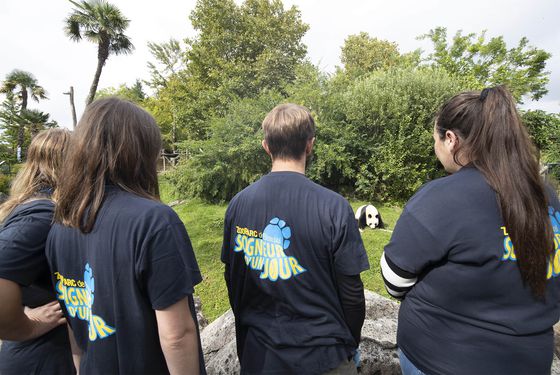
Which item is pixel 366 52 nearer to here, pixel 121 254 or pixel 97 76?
pixel 97 76

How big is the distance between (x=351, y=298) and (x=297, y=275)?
333mm

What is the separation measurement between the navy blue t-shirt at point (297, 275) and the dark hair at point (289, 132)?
145 millimetres

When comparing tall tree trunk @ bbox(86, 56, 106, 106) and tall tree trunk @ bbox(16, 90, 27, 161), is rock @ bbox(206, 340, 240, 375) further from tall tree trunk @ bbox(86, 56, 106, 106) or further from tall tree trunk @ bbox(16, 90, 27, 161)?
tall tree trunk @ bbox(16, 90, 27, 161)

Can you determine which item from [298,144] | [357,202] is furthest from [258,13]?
[298,144]

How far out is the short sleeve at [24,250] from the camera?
53.0 inches

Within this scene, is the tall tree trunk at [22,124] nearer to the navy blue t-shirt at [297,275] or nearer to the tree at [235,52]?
the tree at [235,52]

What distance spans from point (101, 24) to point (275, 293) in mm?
25215

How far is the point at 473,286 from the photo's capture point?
4.38 feet

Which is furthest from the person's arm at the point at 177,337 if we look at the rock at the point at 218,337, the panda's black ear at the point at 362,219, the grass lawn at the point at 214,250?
the panda's black ear at the point at 362,219

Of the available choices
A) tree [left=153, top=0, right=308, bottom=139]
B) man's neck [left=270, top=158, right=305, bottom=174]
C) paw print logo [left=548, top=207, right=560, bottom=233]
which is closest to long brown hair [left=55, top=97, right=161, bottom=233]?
man's neck [left=270, top=158, right=305, bottom=174]

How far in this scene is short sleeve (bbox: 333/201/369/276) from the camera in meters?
1.64

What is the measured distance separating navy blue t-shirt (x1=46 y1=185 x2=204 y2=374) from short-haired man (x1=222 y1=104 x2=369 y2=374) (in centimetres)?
51

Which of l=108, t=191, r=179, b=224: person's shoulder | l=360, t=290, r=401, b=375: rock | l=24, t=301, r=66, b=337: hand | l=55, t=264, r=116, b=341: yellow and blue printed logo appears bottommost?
l=360, t=290, r=401, b=375: rock

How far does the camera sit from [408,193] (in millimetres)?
11430
